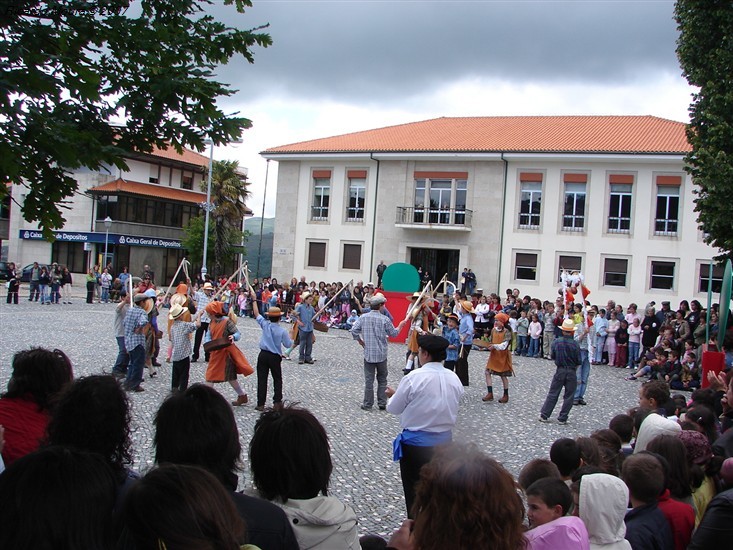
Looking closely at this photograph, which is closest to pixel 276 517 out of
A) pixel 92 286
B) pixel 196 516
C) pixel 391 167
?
pixel 196 516

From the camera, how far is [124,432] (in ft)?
10.6

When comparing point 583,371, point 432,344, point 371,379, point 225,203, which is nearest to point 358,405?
point 371,379

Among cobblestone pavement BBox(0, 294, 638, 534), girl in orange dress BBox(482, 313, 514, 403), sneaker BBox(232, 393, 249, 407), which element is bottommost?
cobblestone pavement BBox(0, 294, 638, 534)

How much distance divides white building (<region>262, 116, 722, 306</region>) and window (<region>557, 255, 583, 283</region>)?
0.20ft

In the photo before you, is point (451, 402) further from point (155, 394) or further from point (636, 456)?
point (155, 394)

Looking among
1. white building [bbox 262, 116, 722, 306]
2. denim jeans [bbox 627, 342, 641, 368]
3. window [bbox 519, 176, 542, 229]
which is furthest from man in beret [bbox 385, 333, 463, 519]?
window [bbox 519, 176, 542, 229]

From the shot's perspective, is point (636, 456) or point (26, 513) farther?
point (636, 456)

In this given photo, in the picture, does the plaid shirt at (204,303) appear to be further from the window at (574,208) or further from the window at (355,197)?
the window at (574,208)

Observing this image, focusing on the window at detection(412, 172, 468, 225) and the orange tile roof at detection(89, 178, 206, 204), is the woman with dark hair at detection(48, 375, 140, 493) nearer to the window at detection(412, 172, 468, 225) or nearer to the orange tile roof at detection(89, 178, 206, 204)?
the window at detection(412, 172, 468, 225)

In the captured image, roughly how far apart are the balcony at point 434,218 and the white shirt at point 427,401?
31.0 m

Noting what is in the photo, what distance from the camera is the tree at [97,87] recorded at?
3.17 m

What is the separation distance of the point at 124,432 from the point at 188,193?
5419 centimetres

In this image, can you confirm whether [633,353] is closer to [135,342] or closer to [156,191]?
[135,342]

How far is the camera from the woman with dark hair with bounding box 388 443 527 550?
2295 millimetres
